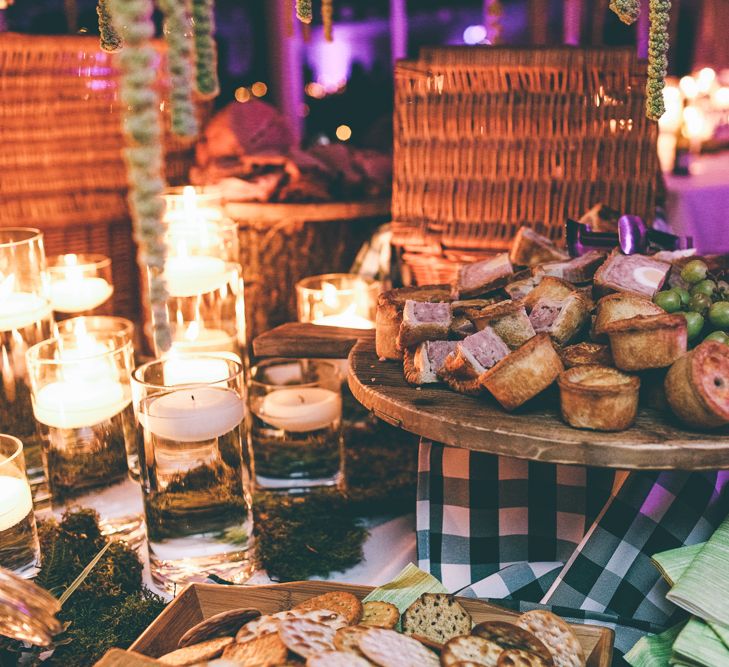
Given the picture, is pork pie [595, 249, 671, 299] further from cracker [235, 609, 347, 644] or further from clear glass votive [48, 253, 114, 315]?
clear glass votive [48, 253, 114, 315]

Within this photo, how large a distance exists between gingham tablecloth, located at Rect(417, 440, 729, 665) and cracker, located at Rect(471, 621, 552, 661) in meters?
0.17

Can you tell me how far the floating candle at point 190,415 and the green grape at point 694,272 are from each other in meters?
0.79

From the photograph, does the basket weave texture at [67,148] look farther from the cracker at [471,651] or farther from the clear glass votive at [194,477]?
the cracker at [471,651]

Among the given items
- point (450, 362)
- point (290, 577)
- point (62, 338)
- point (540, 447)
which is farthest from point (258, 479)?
point (540, 447)

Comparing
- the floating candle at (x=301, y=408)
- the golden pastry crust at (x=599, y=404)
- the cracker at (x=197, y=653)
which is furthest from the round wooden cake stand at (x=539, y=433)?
the floating candle at (x=301, y=408)

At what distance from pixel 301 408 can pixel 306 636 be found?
0.74 m

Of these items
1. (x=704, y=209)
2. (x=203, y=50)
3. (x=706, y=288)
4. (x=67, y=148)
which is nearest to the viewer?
(x=203, y=50)

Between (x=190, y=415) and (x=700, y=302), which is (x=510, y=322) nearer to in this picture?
(x=700, y=302)

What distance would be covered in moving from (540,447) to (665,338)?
246 millimetres

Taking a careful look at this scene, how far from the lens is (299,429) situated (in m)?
1.67

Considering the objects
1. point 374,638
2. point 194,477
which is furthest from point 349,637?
point 194,477

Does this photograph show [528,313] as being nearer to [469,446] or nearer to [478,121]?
[469,446]

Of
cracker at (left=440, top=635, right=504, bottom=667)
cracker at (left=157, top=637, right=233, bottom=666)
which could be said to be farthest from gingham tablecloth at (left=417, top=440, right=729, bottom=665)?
cracker at (left=157, top=637, right=233, bottom=666)

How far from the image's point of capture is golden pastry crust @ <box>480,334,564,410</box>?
1075mm
